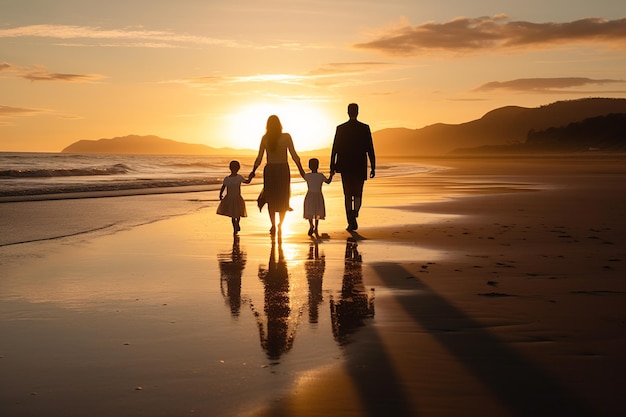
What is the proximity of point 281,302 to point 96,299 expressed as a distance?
1.78 meters

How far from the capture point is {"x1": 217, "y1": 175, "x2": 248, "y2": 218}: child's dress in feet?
42.4

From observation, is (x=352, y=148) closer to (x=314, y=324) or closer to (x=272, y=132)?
(x=272, y=132)

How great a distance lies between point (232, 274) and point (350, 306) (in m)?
2.22

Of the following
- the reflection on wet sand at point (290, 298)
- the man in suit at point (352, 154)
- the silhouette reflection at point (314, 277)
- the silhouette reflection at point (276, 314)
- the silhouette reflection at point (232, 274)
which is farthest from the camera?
the man in suit at point (352, 154)

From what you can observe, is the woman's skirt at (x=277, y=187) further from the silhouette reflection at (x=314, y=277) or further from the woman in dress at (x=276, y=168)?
the silhouette reflection at (x=314, y=277)

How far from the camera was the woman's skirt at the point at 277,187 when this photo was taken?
12.6 meters

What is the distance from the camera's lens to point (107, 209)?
1802cm

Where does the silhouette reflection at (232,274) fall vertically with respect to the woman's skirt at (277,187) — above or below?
below

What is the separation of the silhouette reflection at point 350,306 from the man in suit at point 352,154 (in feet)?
15.5

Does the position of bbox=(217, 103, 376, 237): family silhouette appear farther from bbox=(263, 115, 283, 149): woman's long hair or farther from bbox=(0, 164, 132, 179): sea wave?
bbox=(0, 164, 132, 179): sea wave

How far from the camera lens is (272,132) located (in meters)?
12.5

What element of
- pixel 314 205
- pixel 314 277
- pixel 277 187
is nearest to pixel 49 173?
pixel 277 187

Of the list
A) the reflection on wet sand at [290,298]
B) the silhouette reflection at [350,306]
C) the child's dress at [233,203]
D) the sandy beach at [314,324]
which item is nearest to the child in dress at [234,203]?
the child's dress at [233,203]

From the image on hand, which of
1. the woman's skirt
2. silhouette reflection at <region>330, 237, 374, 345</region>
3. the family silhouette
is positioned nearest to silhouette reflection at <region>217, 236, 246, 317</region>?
silhouette reflection at <region>330, 237, 374, 345</region>
